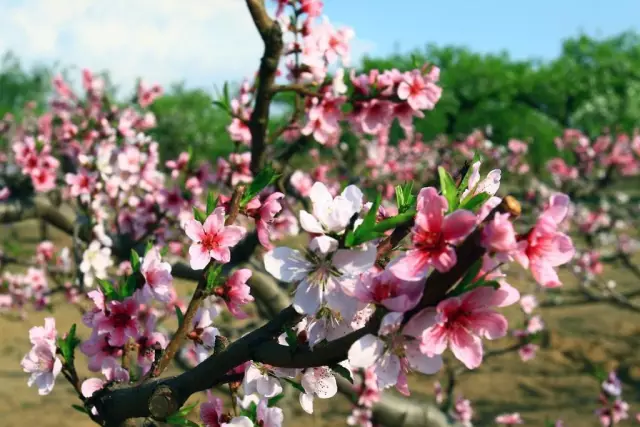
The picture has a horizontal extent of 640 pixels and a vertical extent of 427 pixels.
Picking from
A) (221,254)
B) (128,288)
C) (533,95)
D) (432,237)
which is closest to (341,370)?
(432,237)

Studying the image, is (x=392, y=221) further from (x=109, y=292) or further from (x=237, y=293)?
(x=109, y=292)

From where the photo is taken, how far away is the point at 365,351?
0.95m

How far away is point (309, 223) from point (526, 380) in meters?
8.05

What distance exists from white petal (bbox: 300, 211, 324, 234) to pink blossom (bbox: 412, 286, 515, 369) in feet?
0.78

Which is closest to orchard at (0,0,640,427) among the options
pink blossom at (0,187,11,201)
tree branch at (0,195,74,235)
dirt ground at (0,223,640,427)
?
→ tree branch at (0,195,74,235)

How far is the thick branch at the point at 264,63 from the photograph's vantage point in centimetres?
264

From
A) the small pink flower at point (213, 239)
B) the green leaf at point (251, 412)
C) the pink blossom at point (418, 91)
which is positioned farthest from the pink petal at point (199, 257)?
the pink blossom at point (418, 91)

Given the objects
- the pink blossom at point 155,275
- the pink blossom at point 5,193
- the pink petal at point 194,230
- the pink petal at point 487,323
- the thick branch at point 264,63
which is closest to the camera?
the pink petal at point 487,323

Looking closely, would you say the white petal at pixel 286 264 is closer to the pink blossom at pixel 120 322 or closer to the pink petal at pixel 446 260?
the pink petal at pixel 446 260

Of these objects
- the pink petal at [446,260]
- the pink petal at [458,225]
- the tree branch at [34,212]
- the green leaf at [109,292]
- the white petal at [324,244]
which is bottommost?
the tree branch at [34,212]

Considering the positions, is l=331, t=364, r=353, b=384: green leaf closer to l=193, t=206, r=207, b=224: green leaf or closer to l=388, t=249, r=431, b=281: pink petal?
l=388, t=249, r=431, b=281: pink petal

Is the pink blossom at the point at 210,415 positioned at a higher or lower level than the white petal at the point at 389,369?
lower

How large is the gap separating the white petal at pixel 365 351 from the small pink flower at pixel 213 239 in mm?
618

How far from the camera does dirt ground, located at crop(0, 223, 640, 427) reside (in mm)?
6509
